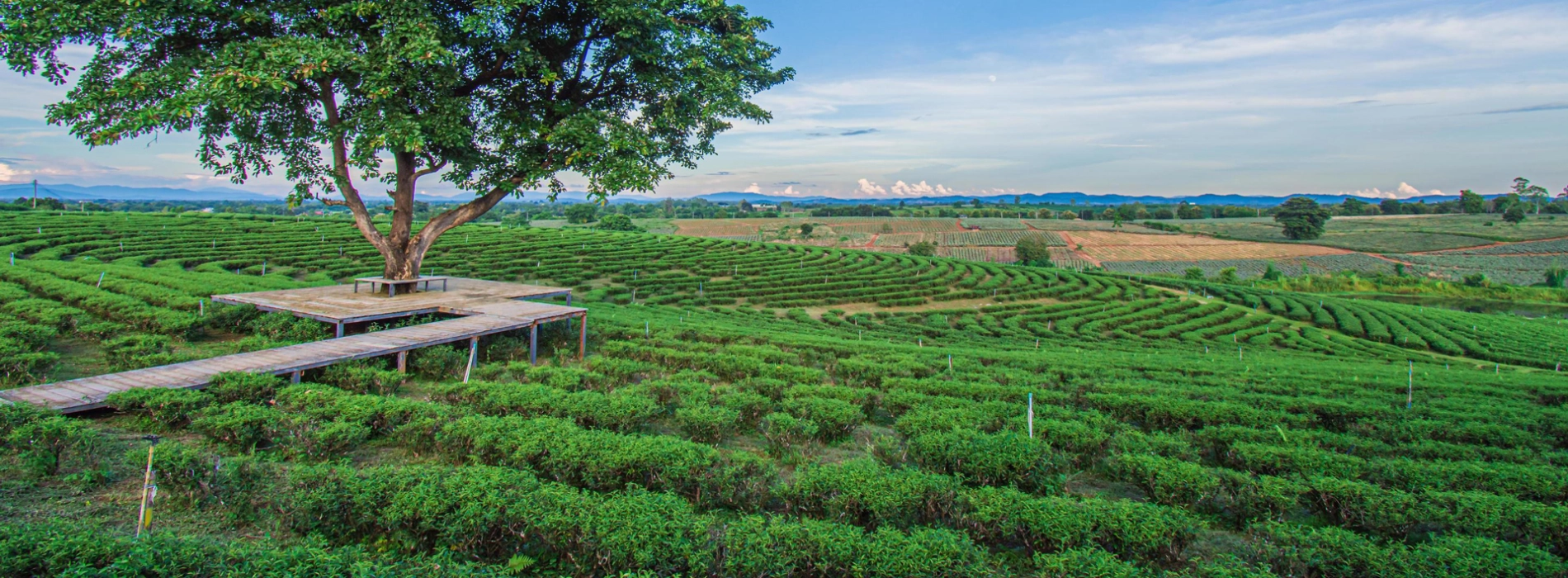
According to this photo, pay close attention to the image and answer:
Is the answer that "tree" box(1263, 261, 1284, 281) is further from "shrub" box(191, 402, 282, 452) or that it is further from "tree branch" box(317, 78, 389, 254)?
"shrub" box(191, 402, 282, 452)

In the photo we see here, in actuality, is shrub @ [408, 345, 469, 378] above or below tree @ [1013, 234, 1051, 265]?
below

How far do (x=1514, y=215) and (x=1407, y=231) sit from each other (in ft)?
85.6

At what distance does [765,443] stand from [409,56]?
10439 millimetres

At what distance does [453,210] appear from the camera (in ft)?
58.2

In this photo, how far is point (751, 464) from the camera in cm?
670

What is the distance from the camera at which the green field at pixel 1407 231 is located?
329ft

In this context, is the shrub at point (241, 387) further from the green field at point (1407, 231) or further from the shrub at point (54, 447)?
the green field at point (1407, 231)

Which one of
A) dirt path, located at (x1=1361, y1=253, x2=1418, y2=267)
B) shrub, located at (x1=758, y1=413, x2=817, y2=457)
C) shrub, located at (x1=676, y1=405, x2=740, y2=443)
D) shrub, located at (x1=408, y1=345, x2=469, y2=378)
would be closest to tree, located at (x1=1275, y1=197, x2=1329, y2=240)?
dirt path, located at (x1=1361, y1=253, x2=1418, y2=267)

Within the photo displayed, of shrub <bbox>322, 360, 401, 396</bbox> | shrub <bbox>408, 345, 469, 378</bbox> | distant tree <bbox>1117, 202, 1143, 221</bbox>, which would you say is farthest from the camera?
distant tree <bbox>1117, 202, 1143, 221</bbox>

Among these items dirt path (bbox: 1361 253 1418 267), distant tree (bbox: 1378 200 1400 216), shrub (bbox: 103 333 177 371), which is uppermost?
distant tree (bbox: 1378 200 1400 216)

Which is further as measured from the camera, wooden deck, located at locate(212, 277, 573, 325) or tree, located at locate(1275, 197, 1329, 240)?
tree, located at locate(1275, 197, 1329, 240)

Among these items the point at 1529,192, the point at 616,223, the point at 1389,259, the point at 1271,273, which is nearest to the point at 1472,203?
the point at 1529,192

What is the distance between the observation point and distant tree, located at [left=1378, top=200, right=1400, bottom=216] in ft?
513

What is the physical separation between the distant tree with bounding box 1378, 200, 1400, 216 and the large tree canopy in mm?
196431
